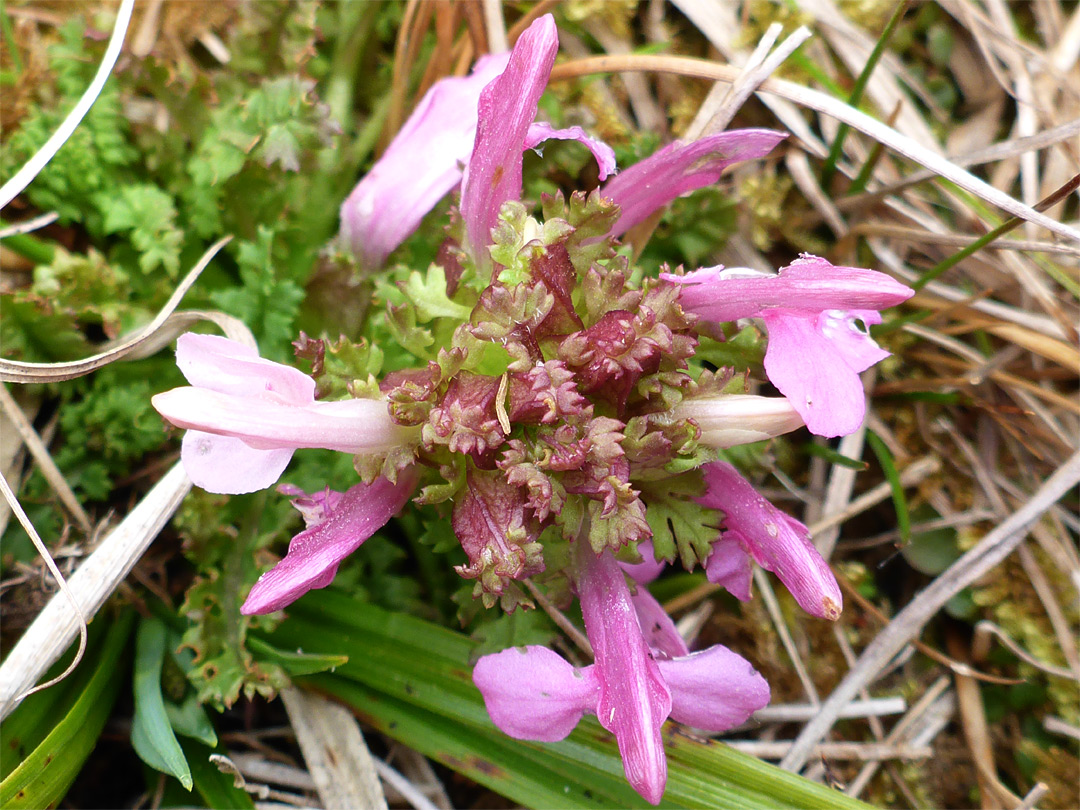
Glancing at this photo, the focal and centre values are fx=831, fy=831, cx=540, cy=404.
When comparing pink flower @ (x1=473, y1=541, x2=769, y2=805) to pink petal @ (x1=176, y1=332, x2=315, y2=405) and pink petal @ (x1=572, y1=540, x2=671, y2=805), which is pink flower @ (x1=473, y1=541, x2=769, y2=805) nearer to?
pink petal @ (x1=572, y1=540, x2=671, y2=805)

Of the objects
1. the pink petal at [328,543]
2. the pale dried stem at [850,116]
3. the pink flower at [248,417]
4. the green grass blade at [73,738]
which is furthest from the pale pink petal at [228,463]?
the pale dried stem at [850,116]

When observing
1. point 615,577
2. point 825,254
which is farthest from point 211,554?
point 825,254

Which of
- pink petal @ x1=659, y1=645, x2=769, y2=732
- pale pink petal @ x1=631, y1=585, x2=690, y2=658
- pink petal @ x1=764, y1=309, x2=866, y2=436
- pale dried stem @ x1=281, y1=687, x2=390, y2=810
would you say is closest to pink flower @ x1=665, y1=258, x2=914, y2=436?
pink petal @ x1=764, y1=309, x2=866, y2=436

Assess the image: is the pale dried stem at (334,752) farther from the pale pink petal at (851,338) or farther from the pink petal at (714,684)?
the pale pink petal at (851,338)

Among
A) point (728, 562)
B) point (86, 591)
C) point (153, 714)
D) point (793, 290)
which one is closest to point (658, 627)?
point (728, 562)

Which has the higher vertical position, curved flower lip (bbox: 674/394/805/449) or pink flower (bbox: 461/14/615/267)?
pink flower (bbox: 461/14/615/267)

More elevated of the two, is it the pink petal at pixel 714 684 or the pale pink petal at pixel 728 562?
the pale pink petal at pixel 728 562
